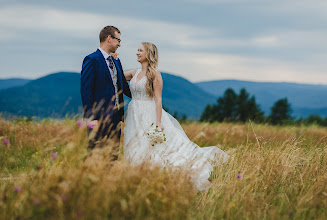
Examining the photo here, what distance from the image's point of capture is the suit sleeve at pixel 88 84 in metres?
4.72

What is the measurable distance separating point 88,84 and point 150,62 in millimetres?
1102

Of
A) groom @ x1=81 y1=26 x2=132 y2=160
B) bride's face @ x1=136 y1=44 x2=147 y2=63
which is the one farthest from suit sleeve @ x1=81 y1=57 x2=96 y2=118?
bride's face @ x1=136 y1=44 x2=147 y2=63

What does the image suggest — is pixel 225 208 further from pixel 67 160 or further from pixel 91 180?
pixel 67 160

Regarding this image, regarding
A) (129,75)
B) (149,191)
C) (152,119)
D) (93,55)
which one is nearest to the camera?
(149,191)

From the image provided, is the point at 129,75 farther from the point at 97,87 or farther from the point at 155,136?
the point at 155,136

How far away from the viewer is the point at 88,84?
4.75 metres

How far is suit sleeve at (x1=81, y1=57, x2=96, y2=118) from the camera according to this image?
4.72m

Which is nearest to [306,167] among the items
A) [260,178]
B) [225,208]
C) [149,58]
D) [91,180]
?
[260,178]

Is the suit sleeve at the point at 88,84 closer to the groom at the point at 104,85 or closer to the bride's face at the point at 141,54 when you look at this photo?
the groom at the point at 104,85

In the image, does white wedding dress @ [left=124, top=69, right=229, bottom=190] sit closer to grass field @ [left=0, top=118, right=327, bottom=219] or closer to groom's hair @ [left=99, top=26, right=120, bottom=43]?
grass field @ [left=0, top=118, right=327, bottom=219]

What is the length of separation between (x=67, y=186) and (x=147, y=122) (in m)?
2.55

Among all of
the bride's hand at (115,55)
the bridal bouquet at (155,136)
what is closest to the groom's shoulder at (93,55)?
the bride's hand at (115,55)

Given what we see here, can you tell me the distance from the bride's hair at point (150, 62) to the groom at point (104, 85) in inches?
17.0

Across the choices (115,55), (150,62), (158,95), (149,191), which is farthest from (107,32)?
(149,191)
